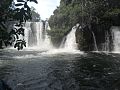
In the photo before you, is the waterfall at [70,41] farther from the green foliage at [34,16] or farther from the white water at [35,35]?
the green foliage at [34,16]

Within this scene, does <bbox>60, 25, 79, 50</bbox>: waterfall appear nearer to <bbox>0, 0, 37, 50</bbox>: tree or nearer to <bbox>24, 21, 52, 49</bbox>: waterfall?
<bbox>24, 21, 52, 49</bbox>: waterfall

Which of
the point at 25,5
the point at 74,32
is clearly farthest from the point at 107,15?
the point at 25,5

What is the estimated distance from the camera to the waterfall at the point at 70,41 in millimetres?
31106

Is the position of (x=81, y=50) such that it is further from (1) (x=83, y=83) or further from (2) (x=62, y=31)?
(1) (x=83, y=83)

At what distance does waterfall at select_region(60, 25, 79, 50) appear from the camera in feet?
102

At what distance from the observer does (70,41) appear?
31844mm

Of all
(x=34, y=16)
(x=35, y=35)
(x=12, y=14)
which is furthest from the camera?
(x=34, y=16)

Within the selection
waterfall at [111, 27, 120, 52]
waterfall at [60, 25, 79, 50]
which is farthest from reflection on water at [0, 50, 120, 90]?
waterfall at [60, 25, 79, 50]

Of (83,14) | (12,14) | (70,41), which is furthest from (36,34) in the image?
(12,14)

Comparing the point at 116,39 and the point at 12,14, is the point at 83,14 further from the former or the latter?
the point at 12,14

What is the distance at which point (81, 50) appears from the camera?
96.0 feet

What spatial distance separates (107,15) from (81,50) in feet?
15.8

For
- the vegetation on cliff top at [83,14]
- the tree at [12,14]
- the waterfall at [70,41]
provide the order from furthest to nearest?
1. the waterfall at [70,41]
2. the vegetation on cliff top at [83,14]
3. the tree at [12,14]

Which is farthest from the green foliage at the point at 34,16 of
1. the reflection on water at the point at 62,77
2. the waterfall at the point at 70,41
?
the reflection on water at the point at 62,77
